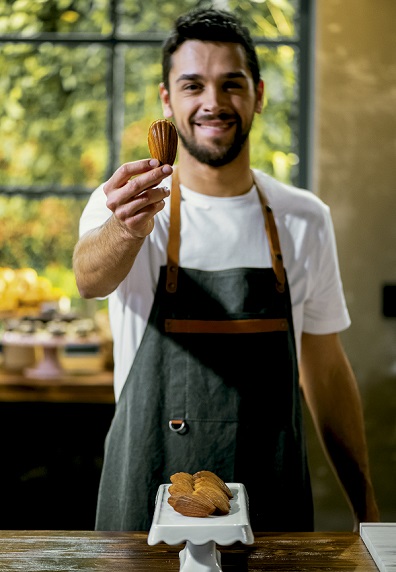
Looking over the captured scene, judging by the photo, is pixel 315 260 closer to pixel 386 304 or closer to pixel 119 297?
pixel 119 297

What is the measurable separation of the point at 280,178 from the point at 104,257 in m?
2.51

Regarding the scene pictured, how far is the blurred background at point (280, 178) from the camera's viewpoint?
11.5 feet

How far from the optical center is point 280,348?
6.75 ft

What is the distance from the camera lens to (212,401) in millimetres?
1996

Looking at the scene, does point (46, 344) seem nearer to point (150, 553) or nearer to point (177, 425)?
point (177, 425)

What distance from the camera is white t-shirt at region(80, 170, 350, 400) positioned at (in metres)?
2.04

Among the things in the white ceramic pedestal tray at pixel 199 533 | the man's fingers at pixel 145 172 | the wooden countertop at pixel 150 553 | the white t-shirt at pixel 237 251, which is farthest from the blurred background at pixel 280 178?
the white ceramic pedestal tray at pixel 199 533

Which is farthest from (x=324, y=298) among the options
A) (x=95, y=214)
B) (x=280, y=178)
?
(x=280, y=178)

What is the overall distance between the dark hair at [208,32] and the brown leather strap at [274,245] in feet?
1.03

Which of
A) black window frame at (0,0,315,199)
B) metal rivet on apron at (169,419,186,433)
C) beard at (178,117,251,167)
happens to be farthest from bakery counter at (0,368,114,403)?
beard at (178,117,251,167)

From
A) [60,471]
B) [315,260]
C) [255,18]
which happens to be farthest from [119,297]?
[255,18]

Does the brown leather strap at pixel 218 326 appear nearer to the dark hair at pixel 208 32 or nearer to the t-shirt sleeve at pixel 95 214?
the t-shirt sleeve at pixel 95 214

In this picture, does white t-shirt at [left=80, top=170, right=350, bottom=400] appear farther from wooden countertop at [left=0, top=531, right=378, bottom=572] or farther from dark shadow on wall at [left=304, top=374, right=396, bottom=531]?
dark shadow on wall at [left=304, top=374, right=396, bottom=531]

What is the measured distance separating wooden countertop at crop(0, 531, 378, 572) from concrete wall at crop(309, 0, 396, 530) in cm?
207
